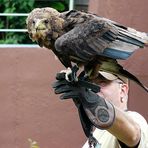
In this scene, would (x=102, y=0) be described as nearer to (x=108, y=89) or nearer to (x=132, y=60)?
(x=132, y=60)

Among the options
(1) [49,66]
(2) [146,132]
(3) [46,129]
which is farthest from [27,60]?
(2) [146,132]

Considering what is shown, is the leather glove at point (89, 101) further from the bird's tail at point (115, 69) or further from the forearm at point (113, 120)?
the bird's tail at point (115, 69)

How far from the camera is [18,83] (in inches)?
198

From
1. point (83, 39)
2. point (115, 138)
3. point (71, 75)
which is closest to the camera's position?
point (71, 75)

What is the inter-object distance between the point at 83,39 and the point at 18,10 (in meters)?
2.26

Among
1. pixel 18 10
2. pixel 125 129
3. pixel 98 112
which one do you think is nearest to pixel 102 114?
pixel 98 112

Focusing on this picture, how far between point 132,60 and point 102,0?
1.69 feet

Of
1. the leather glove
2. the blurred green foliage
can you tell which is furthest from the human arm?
the blurred green foliage

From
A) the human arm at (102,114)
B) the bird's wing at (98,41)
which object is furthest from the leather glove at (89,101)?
the bird's wing at (98,41)

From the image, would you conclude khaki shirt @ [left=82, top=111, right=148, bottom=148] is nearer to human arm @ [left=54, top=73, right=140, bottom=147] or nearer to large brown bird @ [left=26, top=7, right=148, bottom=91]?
human arm @ [left=54, top=73, right=140, bottom=147]

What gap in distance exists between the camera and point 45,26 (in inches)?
123

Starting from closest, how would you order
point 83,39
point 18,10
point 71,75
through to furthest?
point 71,75 → point 83,39 → point 18,10

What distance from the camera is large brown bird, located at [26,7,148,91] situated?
→ 3.04 m

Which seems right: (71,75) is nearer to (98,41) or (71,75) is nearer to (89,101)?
(89,101)
